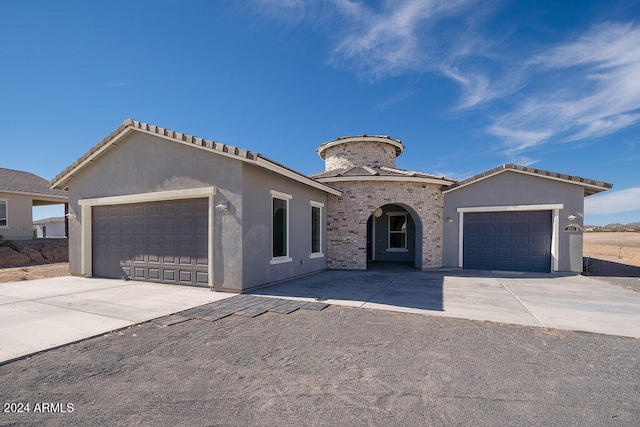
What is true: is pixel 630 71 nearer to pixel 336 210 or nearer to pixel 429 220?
pixel 429 220

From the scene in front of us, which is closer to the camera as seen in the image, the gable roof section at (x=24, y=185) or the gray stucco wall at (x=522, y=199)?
the gray stucco wall at (x=522, y=199)

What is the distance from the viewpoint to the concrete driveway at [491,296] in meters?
5.50

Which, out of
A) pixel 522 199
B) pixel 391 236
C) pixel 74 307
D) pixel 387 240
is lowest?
pixel 74 307

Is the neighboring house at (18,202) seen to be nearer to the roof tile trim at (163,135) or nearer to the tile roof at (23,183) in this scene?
the tile roof at (23,183)

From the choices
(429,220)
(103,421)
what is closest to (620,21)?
(429,220)

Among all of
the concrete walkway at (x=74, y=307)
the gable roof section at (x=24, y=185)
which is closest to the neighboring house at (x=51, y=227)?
the gable roof section at (x=24, y=185)

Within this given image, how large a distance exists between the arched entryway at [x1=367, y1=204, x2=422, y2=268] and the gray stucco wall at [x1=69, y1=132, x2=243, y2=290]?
337 inches

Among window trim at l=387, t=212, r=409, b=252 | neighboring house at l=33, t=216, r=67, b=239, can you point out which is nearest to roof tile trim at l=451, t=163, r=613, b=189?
window trim at l=387, t=212, r=409, b=252

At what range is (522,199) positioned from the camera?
1175cm

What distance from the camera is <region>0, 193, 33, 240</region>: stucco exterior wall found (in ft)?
55.3

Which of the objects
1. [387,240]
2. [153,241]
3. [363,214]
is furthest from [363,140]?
[153,241]

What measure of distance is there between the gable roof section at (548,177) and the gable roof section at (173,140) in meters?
6.05

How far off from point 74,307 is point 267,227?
451 centimetres

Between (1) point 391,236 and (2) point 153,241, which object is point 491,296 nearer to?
(1) point 391,236
